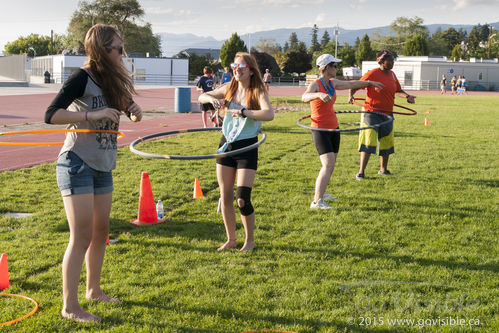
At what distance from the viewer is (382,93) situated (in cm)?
970

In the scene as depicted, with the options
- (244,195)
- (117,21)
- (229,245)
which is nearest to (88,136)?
(244,195)

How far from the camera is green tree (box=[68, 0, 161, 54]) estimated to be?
105 m

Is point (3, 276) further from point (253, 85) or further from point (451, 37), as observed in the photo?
point (451, 37)

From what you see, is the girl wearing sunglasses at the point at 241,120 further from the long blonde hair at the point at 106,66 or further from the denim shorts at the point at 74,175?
the denim shorts at the point at 74,175

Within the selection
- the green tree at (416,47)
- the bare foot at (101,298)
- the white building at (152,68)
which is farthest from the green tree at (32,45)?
the bare foot at (101,298)

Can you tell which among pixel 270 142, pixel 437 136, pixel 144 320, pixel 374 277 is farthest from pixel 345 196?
pixel 437 136

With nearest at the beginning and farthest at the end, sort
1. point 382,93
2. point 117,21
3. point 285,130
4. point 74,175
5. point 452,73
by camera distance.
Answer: point 74,175 < point 382,93 < point 285,130 < point 452,73 < point 117,21

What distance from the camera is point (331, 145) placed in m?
7.84

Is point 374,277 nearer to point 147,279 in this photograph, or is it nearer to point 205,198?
point 147,279

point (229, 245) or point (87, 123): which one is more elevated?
point (87, 123)

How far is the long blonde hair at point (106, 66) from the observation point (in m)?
3.88

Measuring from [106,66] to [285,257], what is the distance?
294 centimetres

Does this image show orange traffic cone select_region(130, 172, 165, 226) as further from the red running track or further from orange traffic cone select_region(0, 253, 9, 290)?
the red running track

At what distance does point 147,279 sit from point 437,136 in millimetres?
13630
